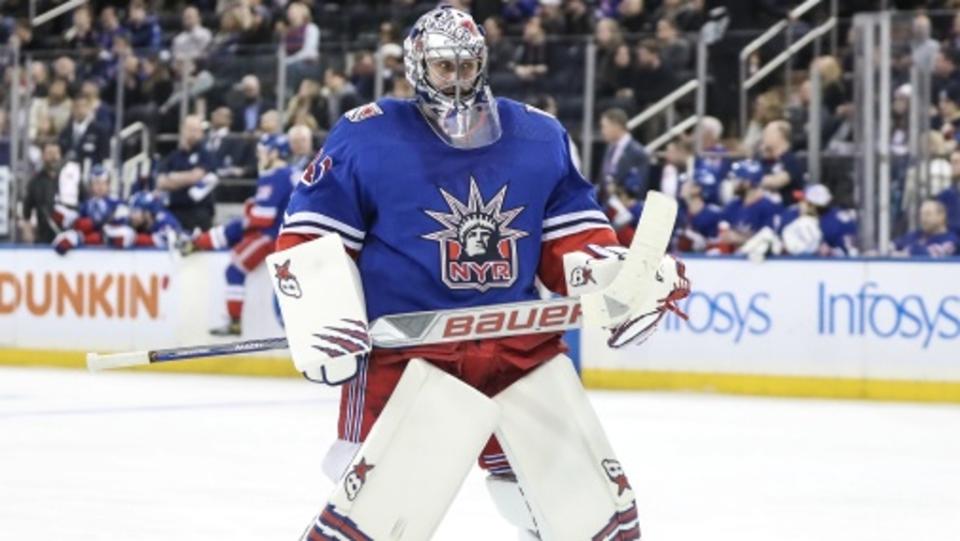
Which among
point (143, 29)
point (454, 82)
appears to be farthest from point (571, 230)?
point (143, 29)

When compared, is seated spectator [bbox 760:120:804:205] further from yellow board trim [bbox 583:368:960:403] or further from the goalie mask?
the goalie mask

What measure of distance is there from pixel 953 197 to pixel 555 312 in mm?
6288

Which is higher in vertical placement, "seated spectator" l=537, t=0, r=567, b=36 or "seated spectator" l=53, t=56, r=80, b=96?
"seated spectator" l=537, t=0, r=567, b=36

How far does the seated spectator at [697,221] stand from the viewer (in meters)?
10.5

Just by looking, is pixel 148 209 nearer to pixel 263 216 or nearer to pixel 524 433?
pixel 263 216

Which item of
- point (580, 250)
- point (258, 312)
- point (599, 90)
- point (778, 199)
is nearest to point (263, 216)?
point (258, 312)

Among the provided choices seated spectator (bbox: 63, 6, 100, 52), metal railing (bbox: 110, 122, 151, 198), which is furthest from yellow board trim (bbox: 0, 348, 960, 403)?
seated spectator (bbox: 63, 6, 100, 52)

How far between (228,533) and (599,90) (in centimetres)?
608

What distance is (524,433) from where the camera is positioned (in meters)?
3.81

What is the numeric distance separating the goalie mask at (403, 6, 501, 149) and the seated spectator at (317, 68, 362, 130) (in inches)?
297

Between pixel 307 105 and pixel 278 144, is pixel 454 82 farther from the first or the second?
pixel 307 105

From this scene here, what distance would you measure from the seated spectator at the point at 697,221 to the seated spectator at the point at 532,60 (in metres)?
1.08

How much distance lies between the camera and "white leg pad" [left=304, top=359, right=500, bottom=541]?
12.2 feet

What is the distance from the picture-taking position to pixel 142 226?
38.7 feet
